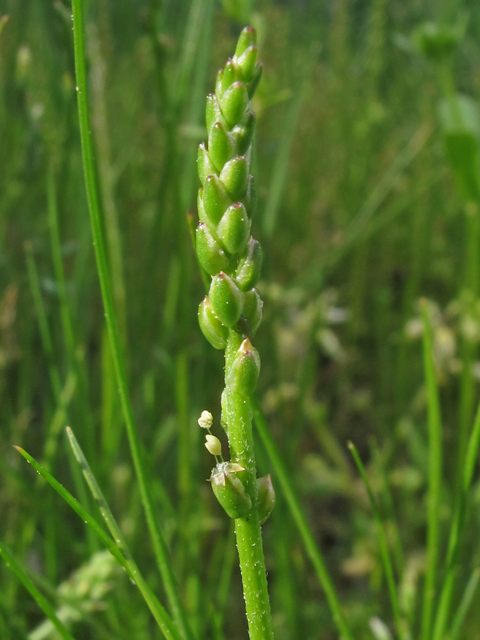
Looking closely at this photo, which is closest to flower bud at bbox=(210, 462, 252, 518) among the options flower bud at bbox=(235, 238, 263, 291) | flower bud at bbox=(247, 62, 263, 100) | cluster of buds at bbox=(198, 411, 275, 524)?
cluster of buds at bbox=(198, 411, 275, 524)

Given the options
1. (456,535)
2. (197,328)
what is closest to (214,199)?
(456,535)

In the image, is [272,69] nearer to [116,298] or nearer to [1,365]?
[116,298]

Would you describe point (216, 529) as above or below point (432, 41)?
below

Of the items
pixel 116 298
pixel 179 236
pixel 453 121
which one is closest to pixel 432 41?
pixel 453 121

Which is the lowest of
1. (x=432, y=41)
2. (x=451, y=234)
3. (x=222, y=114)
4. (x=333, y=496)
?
(x=333, y=496)

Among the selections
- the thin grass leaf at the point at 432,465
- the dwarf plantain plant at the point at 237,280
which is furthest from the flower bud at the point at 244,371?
the thin grass leaf at the point at 432,465

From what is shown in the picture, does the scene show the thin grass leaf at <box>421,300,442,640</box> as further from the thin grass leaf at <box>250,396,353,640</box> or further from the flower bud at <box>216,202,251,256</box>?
the flower bud at <box>216,202,251,256</box>

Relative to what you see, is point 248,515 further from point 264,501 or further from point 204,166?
point 204,166
